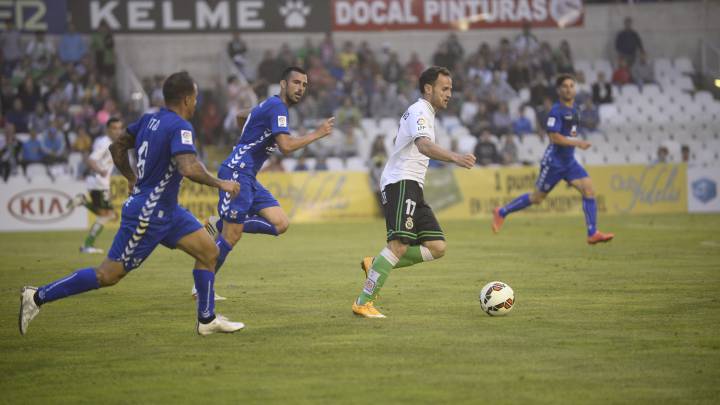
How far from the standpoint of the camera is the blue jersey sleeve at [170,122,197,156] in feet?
26.5

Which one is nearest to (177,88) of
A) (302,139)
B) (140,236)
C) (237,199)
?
(140,236)

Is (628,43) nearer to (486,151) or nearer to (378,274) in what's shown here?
(486,151)

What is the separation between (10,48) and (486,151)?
13550mm

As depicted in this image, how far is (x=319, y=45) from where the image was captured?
30688 millimetres

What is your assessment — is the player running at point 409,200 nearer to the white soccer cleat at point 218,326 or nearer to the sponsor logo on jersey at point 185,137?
the white soccer cleat at point 218,326

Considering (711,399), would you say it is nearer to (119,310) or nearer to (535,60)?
(119,310)

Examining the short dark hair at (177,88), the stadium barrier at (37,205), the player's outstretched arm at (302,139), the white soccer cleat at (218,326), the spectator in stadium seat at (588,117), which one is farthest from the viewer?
the spectator in stadium seat at (588,117)

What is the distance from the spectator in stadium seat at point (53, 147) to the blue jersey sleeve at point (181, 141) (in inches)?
759

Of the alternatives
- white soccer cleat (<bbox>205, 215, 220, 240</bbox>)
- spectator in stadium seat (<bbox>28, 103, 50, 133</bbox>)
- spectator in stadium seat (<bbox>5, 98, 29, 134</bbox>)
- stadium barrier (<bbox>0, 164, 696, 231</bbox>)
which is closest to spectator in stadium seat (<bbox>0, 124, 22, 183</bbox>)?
spectator in stadium seat (<bbox>28, 103, 50, 133</bbox>)

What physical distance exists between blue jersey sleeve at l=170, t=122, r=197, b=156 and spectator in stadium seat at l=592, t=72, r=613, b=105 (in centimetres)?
2422

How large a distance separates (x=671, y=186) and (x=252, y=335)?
20.6 m

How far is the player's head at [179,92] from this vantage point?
8.33 meters

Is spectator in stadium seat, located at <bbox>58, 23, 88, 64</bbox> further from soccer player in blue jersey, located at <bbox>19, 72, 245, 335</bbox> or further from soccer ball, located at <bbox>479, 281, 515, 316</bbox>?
soccer ball, located at <bbox>479, 281, 515, 316</bbox>

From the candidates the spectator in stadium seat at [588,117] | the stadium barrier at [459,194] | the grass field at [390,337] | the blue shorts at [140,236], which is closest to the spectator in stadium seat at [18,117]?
the stadium barrier at [459,194]
